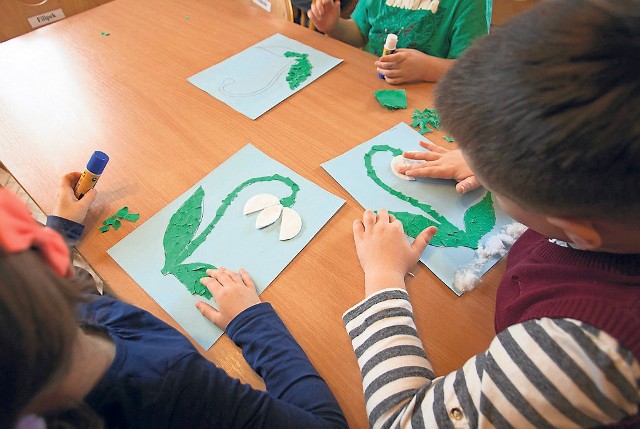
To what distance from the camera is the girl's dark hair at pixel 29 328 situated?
269 mm

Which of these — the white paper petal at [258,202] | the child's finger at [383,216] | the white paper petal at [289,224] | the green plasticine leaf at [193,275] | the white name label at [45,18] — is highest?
the white name label at [45,18]

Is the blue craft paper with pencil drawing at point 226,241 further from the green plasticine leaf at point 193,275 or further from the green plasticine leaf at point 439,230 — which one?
the green plasticine leaf at point 439,230

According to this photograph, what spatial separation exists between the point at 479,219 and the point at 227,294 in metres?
0.43

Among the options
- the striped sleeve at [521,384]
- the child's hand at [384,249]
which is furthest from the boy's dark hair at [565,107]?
the child's hand at [384,249]

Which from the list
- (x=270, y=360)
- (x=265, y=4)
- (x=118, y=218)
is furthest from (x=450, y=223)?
(x=265, y=4)

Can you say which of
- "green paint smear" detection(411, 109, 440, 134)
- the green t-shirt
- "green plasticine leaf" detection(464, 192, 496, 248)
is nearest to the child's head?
"green plasticine leaf" detection(464, 192, 496, 248)

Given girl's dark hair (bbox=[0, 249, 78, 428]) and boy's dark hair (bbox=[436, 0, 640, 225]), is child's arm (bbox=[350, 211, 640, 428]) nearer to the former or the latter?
boy's dark hair (bbox=[436, 0, 640, 225])

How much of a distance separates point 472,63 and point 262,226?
0.41 metres

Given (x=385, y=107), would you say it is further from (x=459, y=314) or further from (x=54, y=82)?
(x=54, y=82)

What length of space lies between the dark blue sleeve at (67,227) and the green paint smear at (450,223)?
1.74 feet

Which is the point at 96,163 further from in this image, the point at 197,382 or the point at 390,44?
the point at 390,44

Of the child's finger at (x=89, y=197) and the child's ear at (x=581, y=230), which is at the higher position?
the child's ear at (x=581, y=230)

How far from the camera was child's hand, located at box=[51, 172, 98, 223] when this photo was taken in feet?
2.13

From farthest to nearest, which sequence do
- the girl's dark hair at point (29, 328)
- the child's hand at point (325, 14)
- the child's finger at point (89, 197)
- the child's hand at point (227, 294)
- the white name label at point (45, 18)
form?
the white name label at point (45, 18) → the child's hand at point (325, 14) → the child's finger at point (89, 197) → the child's hand at point (227, 294) → the girl's dark hair at point (29, 328)
